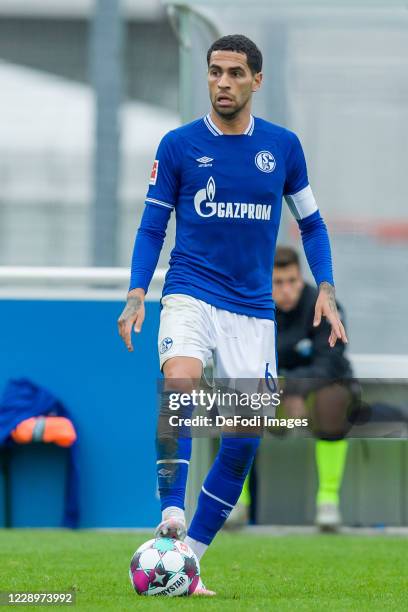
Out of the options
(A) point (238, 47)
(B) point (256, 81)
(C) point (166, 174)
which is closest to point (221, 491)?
(C) point (166, 174)

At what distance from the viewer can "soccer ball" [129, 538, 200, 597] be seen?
5207mm

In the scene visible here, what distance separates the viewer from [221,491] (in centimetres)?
Result: 568

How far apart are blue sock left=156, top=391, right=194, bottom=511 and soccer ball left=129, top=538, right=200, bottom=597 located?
14 cm

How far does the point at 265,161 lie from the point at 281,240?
11.9 ft

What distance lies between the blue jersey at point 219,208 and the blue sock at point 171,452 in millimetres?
472

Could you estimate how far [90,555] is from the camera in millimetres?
7223

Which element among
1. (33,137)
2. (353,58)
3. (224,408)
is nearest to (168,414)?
(224,408)

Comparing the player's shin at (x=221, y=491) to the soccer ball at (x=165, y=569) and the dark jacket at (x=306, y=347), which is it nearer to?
the soccer ball at (x=165, y=569)

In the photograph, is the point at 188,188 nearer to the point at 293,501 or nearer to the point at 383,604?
the point at 383,604

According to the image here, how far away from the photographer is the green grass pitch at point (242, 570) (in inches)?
205

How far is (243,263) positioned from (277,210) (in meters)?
0.25

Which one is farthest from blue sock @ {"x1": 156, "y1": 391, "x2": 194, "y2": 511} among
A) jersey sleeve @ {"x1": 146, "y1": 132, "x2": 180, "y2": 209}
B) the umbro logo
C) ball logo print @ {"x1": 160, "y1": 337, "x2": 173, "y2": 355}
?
the umbro logo

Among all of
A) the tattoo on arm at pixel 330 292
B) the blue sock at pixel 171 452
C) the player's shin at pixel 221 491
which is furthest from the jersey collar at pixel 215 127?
the player's shin at pixel 221 491

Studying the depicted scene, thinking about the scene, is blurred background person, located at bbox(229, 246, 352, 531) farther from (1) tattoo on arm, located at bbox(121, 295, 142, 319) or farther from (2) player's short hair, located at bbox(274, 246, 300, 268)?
(1) tattoo on arm, located at bbox(121, 295, 142, 319)
